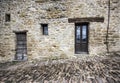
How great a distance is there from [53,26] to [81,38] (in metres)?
1.51

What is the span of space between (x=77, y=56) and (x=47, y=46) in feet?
5.14

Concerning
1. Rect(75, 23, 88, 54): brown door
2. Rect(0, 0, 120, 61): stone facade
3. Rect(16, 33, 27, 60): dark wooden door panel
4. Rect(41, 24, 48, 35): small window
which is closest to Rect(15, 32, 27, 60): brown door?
Rect(16, 33, 27, 60): dark wooden door panel

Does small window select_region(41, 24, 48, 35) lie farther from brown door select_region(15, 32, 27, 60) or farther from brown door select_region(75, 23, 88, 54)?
brown door select_region(75, 23, 88, 54)

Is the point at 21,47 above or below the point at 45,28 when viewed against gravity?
below

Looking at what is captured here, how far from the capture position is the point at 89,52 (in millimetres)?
8141

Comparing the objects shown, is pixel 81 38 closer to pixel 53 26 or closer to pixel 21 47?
pixel 53 26

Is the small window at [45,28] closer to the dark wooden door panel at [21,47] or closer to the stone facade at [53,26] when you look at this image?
the stone facade at [53,26]

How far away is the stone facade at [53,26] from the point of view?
7988 millimetres

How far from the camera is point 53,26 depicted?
328 inches

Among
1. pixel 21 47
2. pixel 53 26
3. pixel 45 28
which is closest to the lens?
pixel 53 26

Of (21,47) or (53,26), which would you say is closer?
(53,26)

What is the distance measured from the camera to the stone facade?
7988 millimetres

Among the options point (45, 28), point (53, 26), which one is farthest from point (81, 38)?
point (45, 28)

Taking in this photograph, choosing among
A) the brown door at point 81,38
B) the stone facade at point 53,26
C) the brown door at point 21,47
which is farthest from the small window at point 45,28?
the brown door at point 81,38
